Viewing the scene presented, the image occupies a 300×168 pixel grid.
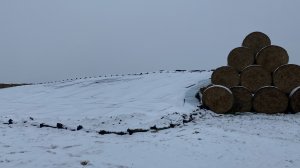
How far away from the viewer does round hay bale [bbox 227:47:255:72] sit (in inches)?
500

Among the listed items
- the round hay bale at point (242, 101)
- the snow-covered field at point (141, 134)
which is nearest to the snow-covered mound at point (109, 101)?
the snow-covered field at point (141, 134)

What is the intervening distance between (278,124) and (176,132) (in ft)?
8.64

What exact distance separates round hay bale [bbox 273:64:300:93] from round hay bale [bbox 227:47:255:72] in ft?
4.12

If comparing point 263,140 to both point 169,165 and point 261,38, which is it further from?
point 261,38

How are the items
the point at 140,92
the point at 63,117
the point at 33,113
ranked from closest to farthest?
1. the point at 63,117
2. the point at 33,113
3. the point at 140,92

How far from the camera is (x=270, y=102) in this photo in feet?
37.1

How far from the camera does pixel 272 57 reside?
1223 centimetres

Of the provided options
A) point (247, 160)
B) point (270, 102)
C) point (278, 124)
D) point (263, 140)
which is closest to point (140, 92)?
point (270, 102)

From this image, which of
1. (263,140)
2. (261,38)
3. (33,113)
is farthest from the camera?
(261,38)

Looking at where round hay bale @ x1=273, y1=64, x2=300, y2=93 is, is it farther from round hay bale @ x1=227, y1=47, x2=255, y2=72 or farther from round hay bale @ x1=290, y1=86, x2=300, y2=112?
round hay bale @ x1=227, y1=47, x2=255, y2=72

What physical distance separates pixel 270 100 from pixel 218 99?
4.54 ft

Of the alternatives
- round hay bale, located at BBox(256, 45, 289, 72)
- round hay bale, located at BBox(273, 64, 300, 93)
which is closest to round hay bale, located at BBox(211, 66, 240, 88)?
round hay bale, located at BBox(256, 45, 289, 72)

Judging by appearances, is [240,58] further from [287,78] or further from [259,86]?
[287,78]

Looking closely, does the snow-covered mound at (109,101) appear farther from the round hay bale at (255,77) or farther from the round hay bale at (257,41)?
the round hay bale at (257,41)
